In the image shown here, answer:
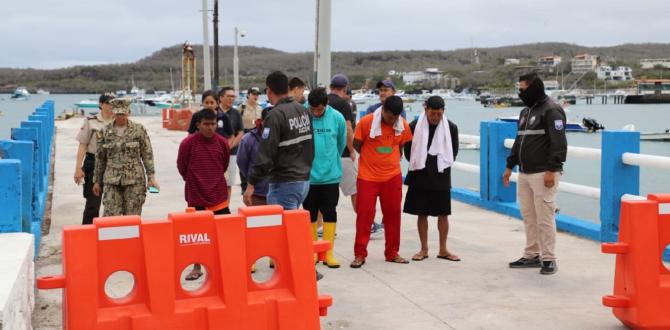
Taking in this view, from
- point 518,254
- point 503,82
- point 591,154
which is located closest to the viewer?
point 518,254

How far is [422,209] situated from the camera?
8.36 m

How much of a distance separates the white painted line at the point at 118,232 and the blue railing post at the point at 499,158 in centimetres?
716

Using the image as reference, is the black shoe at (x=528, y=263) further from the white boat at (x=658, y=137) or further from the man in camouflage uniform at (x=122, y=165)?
the white boat at (x=658, y=137)

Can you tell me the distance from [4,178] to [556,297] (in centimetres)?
437

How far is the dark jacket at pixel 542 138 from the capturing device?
752 cm

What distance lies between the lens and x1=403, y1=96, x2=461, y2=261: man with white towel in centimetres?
827

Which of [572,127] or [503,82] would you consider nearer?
[572,127]

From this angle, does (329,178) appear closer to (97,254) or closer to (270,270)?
(270,270)

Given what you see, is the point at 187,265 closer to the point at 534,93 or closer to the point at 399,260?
the point at 399,260

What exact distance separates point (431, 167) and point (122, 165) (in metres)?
2.87

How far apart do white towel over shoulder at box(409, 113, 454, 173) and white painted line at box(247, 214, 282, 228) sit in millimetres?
2979

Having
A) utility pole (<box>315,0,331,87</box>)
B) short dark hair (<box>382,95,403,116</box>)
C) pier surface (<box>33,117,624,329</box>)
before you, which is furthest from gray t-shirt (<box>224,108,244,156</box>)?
utility pole (<box>315,0,331,87</box>)

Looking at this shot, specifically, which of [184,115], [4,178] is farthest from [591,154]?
[184,115]

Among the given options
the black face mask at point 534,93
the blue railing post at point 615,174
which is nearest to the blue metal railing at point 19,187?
the black face mask at point 534,93
